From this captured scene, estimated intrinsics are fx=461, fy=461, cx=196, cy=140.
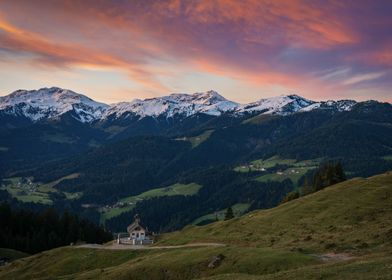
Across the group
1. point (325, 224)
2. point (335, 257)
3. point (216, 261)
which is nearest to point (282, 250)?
point (335, 257)

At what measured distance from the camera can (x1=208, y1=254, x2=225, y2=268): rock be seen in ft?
198

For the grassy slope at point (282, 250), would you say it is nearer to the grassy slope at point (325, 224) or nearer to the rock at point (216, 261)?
the grassy slope at point (325, 224)

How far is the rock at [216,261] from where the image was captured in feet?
198

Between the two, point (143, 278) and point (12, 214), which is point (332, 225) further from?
point (12, 214)

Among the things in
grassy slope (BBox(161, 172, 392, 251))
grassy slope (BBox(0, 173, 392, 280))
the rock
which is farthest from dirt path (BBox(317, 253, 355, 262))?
the rock

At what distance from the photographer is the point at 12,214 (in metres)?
192

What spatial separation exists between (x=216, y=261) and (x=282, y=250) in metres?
8.74

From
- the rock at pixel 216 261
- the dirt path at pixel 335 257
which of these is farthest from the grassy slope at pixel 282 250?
the dirt path at pixel 335 257

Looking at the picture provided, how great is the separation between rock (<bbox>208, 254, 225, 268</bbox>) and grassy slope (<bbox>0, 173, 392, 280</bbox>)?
700 mm

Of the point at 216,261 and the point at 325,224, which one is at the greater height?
the point at 325,224

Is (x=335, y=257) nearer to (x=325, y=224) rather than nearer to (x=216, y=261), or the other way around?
(x=216, y=261)

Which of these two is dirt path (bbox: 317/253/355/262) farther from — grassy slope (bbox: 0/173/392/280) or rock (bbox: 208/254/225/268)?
rock (bbox: 208/254/225/268)

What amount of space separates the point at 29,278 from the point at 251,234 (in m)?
44.6

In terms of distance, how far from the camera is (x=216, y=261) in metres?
60.8
